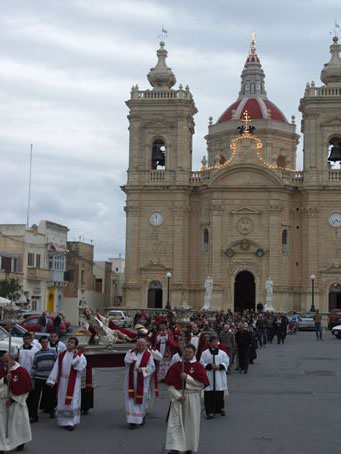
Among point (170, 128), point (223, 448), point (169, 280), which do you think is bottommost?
point (223, 448)

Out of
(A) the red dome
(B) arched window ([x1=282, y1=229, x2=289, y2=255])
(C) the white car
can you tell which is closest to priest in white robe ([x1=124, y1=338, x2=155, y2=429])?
(C) the white car

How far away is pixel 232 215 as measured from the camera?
55219 mm

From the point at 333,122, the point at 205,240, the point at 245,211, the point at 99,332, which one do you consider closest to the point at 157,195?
the point at 205,240

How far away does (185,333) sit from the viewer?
19.8 meters

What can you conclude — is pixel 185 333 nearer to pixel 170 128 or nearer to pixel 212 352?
pixel 212 352

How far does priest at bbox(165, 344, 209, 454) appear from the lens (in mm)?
11195

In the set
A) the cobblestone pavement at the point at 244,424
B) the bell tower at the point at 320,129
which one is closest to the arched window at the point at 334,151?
the bell tower at the point at 320,129

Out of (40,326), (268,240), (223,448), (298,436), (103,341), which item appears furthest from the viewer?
(268,240)

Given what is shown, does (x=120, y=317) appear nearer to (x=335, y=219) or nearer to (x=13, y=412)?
(x=335, y=219)

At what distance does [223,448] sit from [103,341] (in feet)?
15.3

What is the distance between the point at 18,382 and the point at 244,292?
4527cm

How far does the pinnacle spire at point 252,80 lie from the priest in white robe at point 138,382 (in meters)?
57.8

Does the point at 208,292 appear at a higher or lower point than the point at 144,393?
higher

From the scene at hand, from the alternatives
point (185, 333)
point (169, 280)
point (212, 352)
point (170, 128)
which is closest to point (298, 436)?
point (212, 352)
